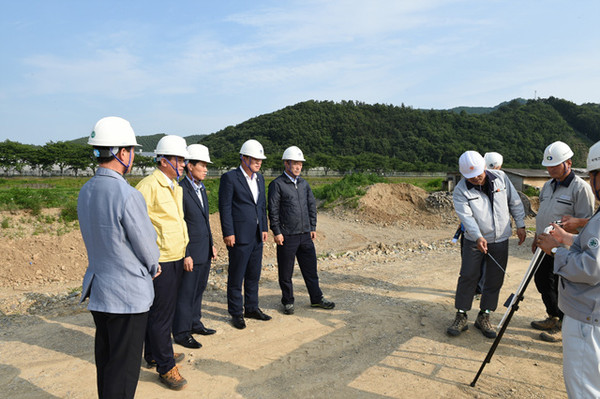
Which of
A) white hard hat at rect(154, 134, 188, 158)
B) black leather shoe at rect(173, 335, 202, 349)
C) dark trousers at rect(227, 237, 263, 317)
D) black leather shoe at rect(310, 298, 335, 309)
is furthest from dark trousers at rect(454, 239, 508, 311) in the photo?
white hard hat at rect(154, 134, 188, 158)

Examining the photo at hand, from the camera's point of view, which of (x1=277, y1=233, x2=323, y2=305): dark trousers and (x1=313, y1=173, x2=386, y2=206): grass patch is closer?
(x1=277, y1=233, x2=323, y2=305): dark trousers

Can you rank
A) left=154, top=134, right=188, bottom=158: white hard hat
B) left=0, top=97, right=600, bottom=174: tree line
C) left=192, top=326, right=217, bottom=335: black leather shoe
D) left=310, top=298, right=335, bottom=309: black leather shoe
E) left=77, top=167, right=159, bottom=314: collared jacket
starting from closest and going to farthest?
left=77, top=167, right=159, bottom=314: collared jacket < left=154, top=134, right=188, bottom=158: white hard hat < left=192, top=326, right=217, bottom=335: black leather shoe < left=310, top=298, right=335, bottom=309: black leather shoe < left=0, top=97, right=600, bottom=174: tree line

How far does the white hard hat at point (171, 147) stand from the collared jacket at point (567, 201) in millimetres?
4179

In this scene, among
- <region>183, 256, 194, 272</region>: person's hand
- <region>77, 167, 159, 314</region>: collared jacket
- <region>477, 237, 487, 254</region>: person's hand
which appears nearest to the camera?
<region>77, 167, 159, 314</region>: collared jacket

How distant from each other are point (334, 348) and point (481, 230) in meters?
2.22

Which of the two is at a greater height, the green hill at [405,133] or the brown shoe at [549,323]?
the green hill at [405,133]

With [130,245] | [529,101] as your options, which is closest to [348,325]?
[130,245]

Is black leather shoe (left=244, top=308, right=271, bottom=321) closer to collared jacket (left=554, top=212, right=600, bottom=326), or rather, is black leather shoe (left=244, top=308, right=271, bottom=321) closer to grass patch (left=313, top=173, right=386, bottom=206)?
collared jacket (left=554, top=212, right=600, bottom=326)

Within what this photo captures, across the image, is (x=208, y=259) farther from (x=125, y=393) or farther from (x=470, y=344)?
(x=470, y=344)

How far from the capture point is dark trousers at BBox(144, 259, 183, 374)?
3.35 metres

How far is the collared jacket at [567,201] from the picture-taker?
426 cm

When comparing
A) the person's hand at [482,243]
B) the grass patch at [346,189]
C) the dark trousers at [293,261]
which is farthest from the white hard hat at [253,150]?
the grass patch at [346,189]

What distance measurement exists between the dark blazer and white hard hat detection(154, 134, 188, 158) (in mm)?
525

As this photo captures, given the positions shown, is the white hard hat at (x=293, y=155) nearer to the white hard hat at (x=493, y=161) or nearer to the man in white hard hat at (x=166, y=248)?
the man in white hard hat at (x=166, y=248)
